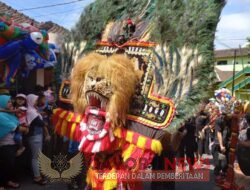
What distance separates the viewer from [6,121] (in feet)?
14.1

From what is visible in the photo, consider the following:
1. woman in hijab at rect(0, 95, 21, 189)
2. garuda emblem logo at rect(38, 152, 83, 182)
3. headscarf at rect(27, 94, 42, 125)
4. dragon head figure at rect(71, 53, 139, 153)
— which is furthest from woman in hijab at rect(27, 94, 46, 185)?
dragon head figure at rect(71, 53, 139, 153)

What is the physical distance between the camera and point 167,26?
110 inches

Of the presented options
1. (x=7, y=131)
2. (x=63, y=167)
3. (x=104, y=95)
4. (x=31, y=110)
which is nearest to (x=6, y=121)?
(x=7, y=131)

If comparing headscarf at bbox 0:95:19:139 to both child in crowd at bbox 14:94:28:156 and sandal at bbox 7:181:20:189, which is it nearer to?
child in crowd at bbox 14:94:28:156

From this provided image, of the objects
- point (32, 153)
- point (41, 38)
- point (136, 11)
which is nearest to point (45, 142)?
point (32, 153)

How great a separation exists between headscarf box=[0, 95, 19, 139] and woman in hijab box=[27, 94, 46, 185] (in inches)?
14.1

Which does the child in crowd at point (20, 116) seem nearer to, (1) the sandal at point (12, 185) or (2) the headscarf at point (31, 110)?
(2) the headscarf at point (31, 110)

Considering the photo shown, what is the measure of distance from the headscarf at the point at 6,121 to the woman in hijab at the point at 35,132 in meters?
0.36

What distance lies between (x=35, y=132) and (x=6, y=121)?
58cm

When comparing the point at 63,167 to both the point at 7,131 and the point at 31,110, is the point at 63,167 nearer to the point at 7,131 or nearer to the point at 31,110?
the point at 7,131

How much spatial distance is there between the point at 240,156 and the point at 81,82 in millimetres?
3251

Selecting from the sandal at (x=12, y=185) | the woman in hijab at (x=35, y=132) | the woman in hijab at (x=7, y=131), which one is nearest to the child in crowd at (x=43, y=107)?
the woman in hijab at (x=35, y=132)

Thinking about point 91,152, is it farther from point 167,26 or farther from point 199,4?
point 199,4

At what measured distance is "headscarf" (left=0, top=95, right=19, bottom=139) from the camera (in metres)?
4.29
